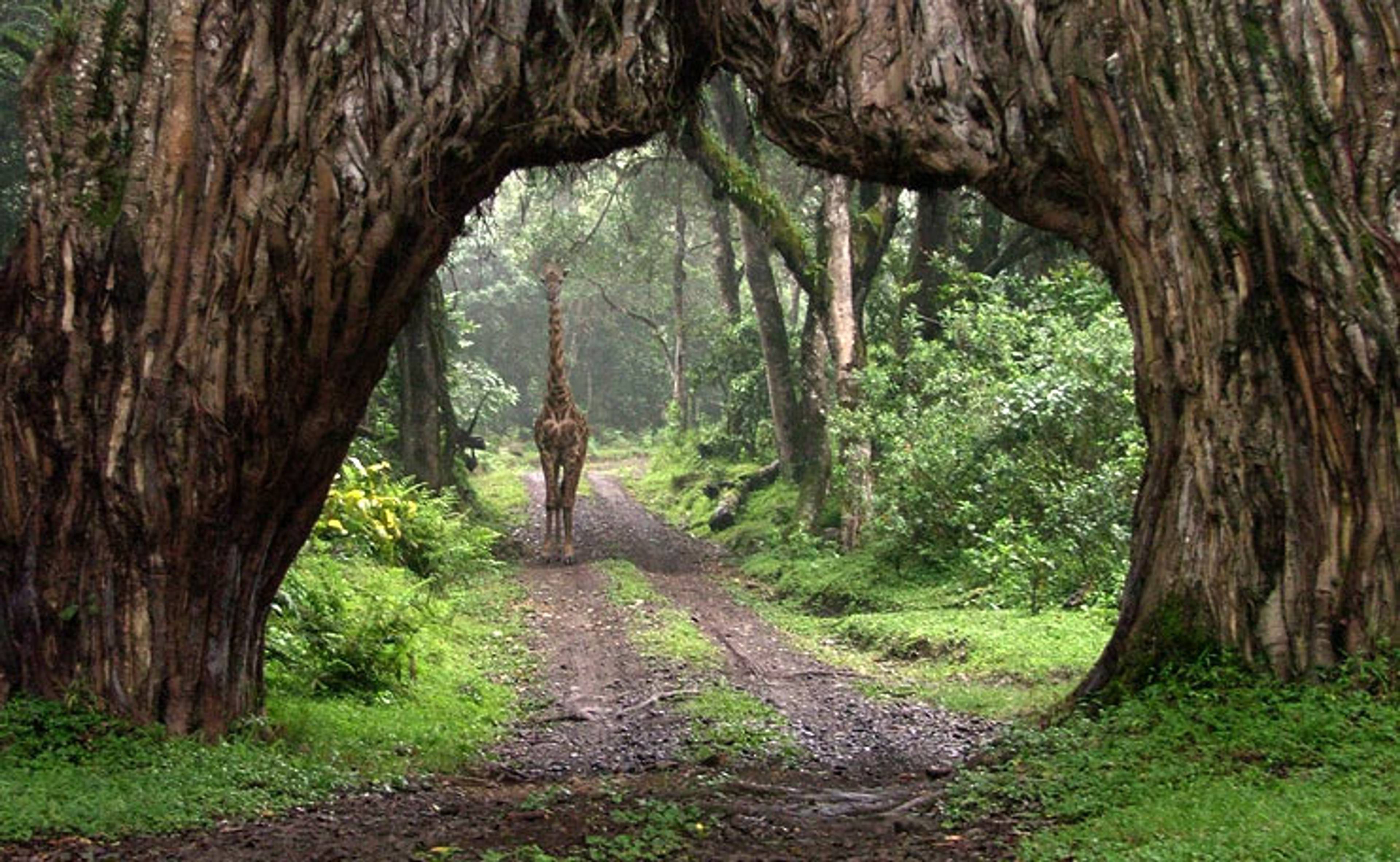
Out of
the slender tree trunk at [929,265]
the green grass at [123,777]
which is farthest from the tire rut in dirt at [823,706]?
the slender tree trunk at [929,265]

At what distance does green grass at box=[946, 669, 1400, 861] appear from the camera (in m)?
4.39

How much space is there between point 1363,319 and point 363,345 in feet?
15.6

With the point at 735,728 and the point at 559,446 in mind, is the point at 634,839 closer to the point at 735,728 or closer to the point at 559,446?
the point at 735,728

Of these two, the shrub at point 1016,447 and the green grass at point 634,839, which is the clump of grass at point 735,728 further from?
the shrub at point 1016,447

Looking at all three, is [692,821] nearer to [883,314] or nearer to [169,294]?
[169,294]

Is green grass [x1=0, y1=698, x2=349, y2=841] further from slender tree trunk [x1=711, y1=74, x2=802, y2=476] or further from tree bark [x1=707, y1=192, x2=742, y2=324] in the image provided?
tree bark [x1=707, y1=192, x2=742, y2=324]

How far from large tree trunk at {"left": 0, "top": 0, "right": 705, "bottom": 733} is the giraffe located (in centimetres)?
1145

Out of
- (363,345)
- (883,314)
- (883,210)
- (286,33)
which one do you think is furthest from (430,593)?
(883,314)

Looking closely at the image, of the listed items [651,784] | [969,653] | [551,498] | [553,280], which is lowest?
[651,784]

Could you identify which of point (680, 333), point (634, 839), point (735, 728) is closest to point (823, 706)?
point (735, 728)

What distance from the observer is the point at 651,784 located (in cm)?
665

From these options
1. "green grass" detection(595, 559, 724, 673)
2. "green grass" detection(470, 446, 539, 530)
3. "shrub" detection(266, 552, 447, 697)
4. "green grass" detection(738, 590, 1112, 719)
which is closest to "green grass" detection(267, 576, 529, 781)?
"shrub" detection(266, 552, 447, 697)

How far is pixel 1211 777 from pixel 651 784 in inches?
106

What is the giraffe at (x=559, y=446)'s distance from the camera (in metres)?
18.2
